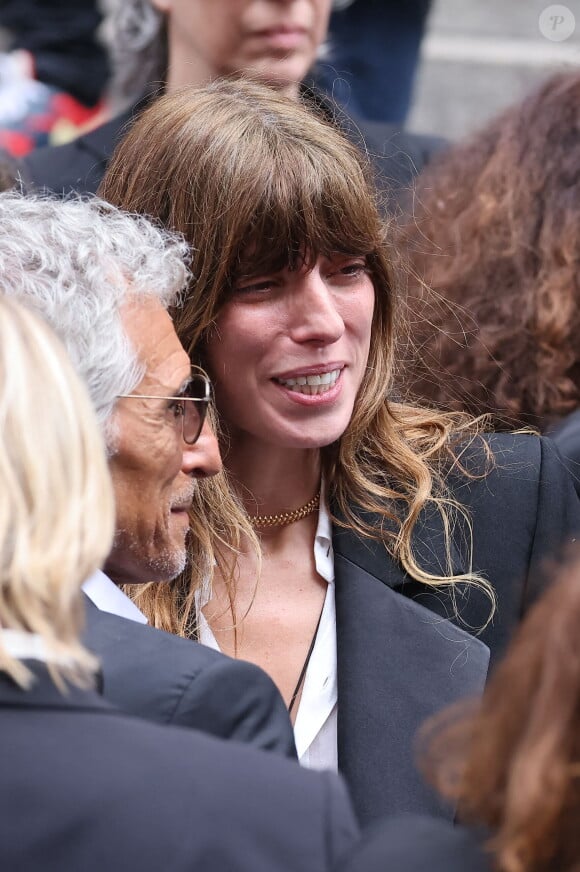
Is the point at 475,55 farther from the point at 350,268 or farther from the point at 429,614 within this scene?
the point at 429,614

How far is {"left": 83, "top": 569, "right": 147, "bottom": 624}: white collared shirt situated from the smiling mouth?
584 millimetres

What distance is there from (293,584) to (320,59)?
2.04 m

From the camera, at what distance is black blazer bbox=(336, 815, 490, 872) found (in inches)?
48.6

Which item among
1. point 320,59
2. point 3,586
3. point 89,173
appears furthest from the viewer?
point 320,59

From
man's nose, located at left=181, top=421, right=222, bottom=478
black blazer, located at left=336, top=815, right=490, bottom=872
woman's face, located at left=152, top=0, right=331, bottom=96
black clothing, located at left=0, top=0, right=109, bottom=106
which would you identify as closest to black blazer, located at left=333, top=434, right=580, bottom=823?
man's nose, located at left=181, top=421, right=222, bottom=478

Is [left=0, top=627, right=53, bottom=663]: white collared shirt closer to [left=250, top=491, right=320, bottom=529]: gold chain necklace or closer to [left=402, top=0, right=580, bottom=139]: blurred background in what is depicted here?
[left=250, top=491, right=320, bottom=529]: gold chain necklace

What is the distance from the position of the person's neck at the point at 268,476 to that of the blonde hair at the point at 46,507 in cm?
125

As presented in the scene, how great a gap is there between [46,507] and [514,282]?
77.4 inches

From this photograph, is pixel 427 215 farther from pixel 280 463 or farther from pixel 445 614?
pixel 445 614

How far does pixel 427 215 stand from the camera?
328 centimetres

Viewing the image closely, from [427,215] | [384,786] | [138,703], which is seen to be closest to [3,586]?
[138,703]

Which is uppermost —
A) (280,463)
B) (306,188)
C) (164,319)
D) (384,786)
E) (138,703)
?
(306,188)

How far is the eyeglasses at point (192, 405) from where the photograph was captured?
7.20 feet

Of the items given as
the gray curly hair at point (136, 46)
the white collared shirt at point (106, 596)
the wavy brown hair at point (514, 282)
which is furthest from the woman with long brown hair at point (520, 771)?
the gray curly hair at point (136, 46)
